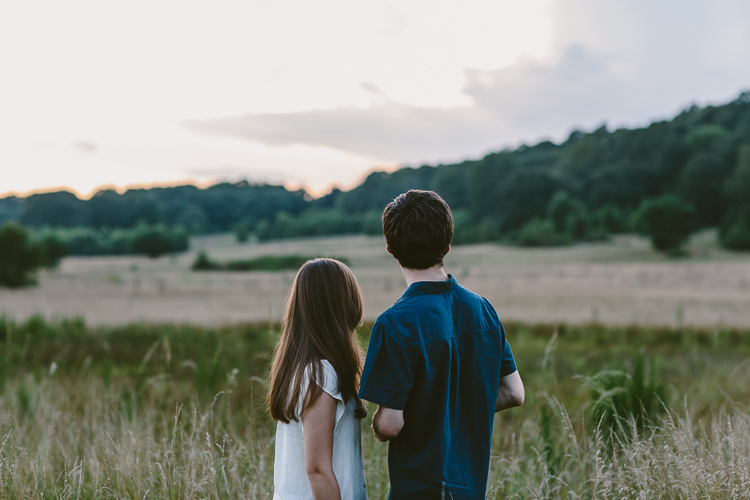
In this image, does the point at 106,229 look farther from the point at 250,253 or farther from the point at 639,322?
the point at 639,322

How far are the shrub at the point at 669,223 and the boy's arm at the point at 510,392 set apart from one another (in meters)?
53.9

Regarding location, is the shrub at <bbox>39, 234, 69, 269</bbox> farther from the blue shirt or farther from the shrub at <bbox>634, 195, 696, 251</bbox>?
the shrub at <bbox>634, 195, 696, 251</bbox>

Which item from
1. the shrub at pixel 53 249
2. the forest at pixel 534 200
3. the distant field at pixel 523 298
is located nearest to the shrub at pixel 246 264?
the shrub at pixel 53 249

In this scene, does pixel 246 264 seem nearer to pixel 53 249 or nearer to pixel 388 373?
pixel 53 249

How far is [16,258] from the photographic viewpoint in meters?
32.2

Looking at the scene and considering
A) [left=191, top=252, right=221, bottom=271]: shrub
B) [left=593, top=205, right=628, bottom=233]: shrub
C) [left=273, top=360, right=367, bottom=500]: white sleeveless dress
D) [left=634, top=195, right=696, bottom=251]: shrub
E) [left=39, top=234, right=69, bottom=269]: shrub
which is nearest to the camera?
[left=273, top=360, right=367, bottom=500]: white sleeveless dress

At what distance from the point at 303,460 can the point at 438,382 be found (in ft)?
2.29

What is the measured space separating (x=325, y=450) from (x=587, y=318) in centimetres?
1421

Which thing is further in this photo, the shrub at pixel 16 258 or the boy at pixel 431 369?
the shrub at pixel 16 258

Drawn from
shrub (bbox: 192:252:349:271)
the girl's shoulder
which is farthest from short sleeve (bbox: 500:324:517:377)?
shrub (bbox: 192:252:349:271)

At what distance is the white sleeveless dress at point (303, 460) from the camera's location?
7.23 ft

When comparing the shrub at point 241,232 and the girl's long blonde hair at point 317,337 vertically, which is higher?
the girl's long blonde hair at point 317,337

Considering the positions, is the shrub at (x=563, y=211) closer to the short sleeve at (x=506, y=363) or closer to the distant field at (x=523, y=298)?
the distant field at (x=523, y=298)

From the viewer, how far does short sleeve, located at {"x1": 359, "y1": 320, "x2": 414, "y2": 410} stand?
1.91 m
